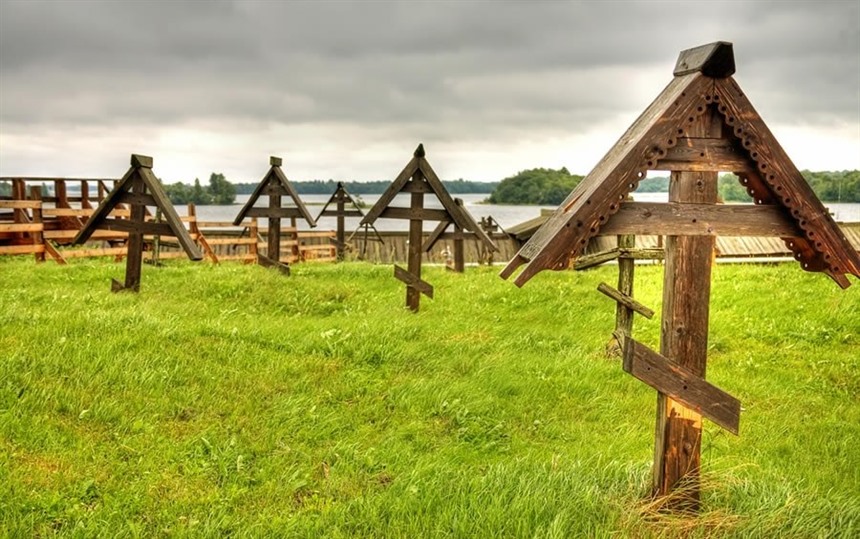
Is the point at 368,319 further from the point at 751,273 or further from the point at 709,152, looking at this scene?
the point at 751,273

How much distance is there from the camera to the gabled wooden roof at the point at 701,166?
4125 millimetres

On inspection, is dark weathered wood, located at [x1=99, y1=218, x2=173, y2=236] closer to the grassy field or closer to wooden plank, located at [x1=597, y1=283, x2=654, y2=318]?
the grassy field

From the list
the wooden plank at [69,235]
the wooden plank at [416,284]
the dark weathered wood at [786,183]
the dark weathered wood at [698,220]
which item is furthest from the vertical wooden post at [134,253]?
the dark weathered wood at [786,183]

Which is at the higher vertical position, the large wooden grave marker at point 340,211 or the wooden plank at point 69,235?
the large wooden grave marker at point 340,211

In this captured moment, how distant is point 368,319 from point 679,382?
7282 millimetres

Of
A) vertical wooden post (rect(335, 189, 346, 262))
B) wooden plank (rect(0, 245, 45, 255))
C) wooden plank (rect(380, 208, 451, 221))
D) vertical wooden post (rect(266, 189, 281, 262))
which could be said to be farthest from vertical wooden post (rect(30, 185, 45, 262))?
wooden plank (rect(380, 208, 451, 221))

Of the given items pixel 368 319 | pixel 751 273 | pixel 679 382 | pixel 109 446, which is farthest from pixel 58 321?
pixel 751 273

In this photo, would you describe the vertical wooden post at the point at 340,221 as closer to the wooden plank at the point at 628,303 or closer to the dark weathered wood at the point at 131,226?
the dark weathered wood at the point at 131,226

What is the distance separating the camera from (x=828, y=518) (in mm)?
4684

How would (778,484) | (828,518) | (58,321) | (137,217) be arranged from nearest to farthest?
(828,518)
(778,484)
(58,321)
(137,217)

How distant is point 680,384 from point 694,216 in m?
1.16

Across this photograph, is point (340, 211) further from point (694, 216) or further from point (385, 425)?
point (694, 216)

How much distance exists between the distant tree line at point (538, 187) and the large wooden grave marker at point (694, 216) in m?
89.0

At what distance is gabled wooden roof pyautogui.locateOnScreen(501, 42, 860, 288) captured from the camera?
4.12 m
